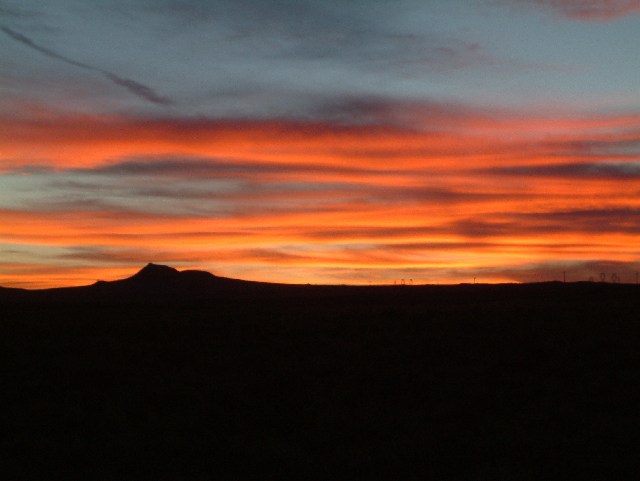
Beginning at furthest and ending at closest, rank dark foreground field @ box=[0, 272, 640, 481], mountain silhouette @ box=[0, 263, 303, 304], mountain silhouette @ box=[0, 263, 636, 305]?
mountain silhouette @ box=[0, 263, 303, 304], mountain silhouette @ box=[0, 263, 636, 305], dark foreground field @ box=[0, 272, 640, 481]

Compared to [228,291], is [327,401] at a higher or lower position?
lower

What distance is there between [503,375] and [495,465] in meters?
7.10

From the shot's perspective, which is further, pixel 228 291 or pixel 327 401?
pixel 228 291

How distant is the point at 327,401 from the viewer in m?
18.2

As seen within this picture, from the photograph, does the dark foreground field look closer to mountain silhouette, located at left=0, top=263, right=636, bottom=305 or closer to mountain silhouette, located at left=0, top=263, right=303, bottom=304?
mountain silhouette, located at left=0, top=263, right=636, bottom=305


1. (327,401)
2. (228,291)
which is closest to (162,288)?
(228,291)

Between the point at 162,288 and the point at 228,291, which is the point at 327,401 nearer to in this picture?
the point at 228,291

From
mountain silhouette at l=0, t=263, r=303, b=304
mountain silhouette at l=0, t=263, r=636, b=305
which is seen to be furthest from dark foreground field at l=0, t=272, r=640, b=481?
mountain silhouette at l=0, t=263, r=303, b=304

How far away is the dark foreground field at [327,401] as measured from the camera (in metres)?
14.0

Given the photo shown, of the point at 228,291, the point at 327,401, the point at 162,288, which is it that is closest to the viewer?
the point at 327,401

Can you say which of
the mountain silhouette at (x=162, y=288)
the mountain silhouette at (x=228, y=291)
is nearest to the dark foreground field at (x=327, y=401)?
the mountain silhouette at (x=228, y=291)

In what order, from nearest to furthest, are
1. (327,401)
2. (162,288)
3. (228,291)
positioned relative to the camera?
(327,401) → (228,291) → (162,288)

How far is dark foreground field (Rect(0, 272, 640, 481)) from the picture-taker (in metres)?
14.0

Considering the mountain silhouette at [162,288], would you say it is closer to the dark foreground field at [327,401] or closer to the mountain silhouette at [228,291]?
the mountain silhouette at [228,291]
